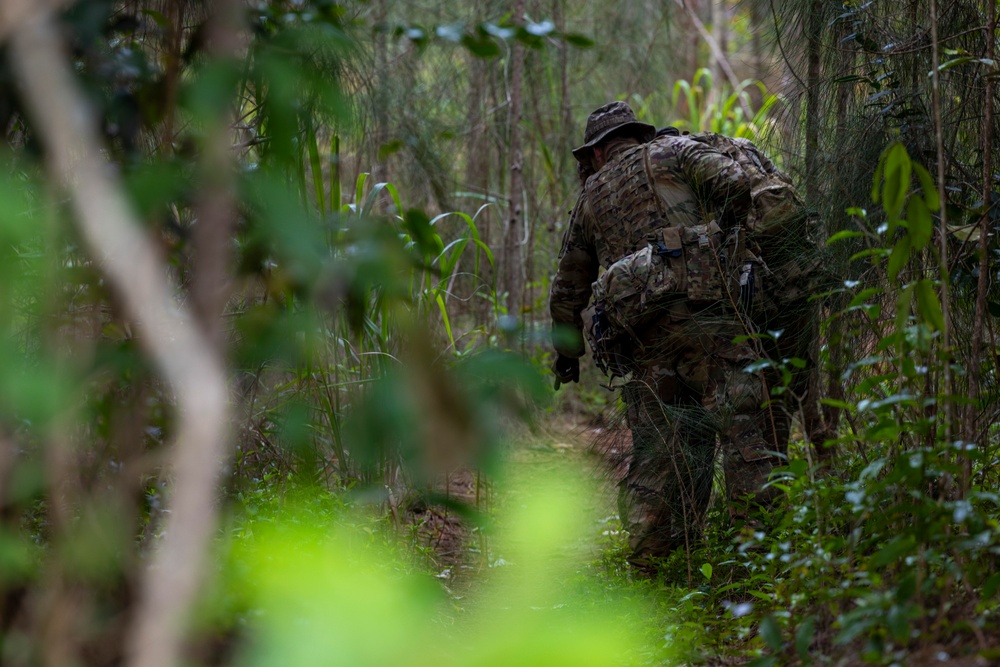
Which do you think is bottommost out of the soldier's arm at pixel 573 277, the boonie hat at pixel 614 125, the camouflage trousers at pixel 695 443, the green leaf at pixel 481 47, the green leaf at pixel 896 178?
the camouflage trousers at pixel 695 443

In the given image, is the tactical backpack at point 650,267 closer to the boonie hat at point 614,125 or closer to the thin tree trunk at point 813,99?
the boonie hat at point 614,125

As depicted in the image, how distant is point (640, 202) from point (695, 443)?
104 cm

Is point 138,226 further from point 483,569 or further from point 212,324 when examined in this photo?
point 483,569

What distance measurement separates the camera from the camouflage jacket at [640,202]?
3.69 meters

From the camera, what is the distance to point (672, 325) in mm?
3814

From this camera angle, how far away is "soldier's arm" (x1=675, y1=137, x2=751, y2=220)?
11.9ft

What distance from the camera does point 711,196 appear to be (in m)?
3.73

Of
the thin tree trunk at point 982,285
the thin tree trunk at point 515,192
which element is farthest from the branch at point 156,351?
the thin tree trunk at point 515,192

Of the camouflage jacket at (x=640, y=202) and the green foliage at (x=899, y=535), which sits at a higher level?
the camouflage jacket at (x=640, y=202)

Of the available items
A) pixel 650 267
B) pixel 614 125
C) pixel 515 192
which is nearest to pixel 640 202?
pixel 650 267

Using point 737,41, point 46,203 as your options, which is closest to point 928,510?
point 46,203

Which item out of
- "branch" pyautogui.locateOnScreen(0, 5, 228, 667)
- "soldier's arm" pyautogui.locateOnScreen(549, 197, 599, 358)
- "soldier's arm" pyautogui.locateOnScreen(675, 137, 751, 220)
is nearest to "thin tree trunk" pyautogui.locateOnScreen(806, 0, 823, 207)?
"soldier's arm" pyautogui.locateOnScreen(675, 137, 751, 220)

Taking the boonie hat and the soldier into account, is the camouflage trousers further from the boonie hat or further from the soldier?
the boonie hat

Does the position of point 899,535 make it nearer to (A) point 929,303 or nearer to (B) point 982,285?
(A) point 929,303
